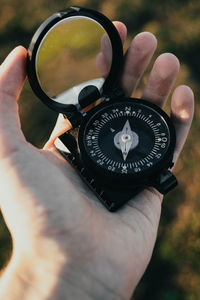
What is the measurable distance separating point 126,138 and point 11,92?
0.91 metres

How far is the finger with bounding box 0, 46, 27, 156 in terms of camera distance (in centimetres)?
263

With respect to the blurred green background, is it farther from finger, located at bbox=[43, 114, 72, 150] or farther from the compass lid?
the compass lid

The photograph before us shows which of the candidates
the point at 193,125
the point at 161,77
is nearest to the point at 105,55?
the point at 161,77

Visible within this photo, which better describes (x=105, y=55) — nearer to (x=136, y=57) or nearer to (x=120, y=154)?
(x=136, y=57)

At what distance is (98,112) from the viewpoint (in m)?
3.08

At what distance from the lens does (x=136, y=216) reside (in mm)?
2799

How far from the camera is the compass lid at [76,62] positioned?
2.86m

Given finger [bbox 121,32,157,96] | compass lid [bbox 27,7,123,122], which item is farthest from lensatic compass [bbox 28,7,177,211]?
finger [bbox 121,32,157,96]

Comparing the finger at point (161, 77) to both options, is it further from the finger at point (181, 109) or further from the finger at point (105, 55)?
the finger at point (105, 55)

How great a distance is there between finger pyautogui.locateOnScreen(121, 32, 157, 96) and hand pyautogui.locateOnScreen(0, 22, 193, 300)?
0.99 meters

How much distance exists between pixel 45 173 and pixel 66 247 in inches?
19.9

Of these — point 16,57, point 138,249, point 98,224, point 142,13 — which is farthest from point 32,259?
point 142,13

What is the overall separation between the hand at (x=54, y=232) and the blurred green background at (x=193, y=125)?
4.02 feet

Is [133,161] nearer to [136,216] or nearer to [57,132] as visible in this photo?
[136,216]
